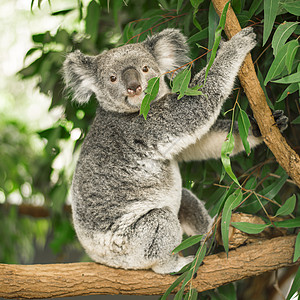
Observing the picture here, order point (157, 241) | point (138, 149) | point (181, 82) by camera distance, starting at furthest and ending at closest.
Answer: point (138, 149) < point (157, 241) < point (181, 82)

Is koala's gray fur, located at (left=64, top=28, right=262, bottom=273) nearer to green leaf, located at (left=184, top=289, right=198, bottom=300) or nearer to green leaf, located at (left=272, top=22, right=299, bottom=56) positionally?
green leaf, located at (left=184, top=289, right=198, bottom=300)

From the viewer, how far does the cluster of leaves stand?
1.69 m

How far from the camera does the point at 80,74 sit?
97.3 inches

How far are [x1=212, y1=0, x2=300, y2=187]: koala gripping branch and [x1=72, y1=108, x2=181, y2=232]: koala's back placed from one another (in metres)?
0.68

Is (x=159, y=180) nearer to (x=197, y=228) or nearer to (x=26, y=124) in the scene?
(x=197, y=228)

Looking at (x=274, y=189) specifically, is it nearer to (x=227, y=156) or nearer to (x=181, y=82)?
(x=227, y=156)

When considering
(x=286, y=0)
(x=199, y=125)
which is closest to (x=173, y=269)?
(x=199, y=125)

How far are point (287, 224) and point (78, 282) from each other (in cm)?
110

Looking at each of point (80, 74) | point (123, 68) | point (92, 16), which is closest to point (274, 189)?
point (123, 68)

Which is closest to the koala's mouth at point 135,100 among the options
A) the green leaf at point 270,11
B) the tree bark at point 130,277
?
the green leaf at point 270,11

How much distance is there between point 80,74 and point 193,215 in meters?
1.15

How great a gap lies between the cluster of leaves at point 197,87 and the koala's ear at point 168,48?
0.23 ft

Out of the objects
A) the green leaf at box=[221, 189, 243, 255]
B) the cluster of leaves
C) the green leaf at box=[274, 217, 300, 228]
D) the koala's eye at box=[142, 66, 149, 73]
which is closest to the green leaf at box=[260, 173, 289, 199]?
the cluster of leaves

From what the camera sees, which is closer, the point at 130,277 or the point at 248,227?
the point at 248,227
